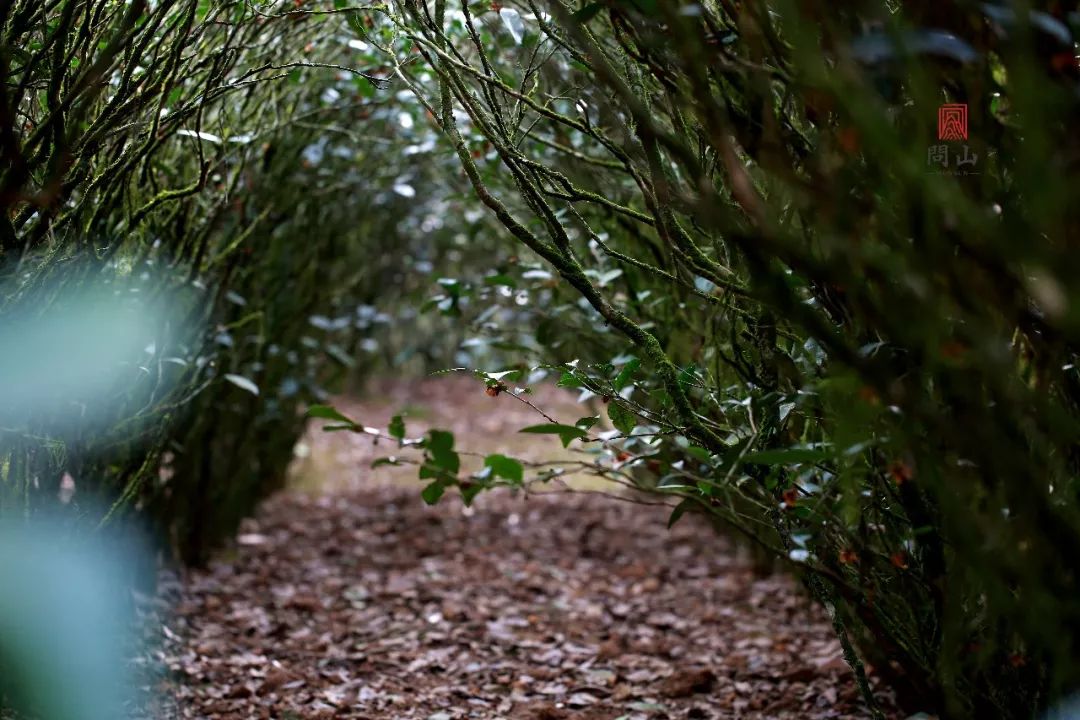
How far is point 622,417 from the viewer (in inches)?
71.2

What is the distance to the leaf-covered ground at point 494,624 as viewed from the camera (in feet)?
8.11

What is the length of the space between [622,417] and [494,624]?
1615 mm

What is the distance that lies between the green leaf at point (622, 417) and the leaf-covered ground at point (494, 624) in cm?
93

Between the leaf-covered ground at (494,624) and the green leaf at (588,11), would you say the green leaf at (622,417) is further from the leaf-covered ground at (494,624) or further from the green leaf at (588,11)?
the leaf-covered ground at (494,624)

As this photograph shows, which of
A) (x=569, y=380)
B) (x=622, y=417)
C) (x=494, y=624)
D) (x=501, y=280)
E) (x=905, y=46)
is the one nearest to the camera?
(x=905, y=46)

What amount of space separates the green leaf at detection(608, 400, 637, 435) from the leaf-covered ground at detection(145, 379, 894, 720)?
932 mm

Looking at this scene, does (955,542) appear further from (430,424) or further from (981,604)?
(430,424)

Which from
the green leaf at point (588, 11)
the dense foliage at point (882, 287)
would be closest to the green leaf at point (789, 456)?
the dense foliage at point (882, 287)

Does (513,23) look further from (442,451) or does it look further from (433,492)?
(433,492)

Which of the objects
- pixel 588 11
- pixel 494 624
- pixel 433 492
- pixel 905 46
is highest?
pixel 588 11

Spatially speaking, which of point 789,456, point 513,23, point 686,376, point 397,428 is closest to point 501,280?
point 397,428

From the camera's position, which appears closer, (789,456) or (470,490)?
(789,456)

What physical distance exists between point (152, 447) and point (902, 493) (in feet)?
6.52

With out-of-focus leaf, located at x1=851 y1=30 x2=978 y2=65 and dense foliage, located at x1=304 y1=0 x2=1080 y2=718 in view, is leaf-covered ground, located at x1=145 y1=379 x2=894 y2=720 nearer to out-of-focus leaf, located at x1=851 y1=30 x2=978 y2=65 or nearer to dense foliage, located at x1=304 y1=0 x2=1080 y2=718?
dense foliage, located at x1=304 y1=0 x2=1080 y2=718
